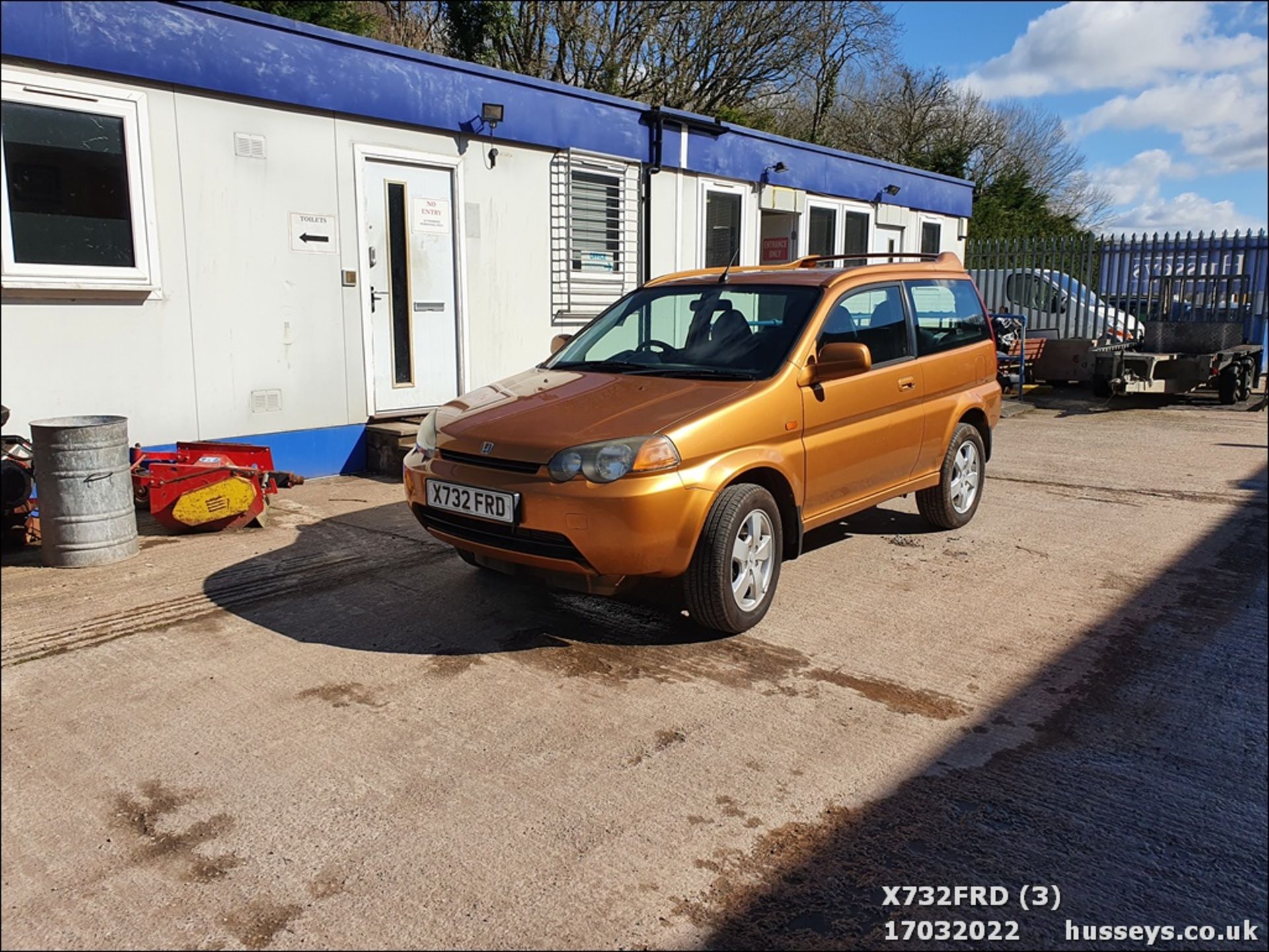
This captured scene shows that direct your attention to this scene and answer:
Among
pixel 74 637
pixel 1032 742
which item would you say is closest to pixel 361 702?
pixel 74 637

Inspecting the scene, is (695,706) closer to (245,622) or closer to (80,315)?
(245,622)

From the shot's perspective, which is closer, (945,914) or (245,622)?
(945,914)

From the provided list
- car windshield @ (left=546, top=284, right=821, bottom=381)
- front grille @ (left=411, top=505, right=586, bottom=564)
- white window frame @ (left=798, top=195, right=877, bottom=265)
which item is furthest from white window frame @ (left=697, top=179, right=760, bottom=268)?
front grille @ (left=411, top=505, right=586, bottom=564)

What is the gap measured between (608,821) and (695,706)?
92cm

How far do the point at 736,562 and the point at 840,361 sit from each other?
1.24 metres

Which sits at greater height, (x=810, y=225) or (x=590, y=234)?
(x=810, y=225)

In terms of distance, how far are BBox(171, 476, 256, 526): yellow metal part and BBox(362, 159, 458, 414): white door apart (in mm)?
2398

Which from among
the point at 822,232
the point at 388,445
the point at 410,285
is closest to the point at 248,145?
the point at 410,285

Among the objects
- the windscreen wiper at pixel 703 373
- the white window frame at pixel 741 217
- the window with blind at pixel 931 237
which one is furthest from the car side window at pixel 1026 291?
the windscreen wiper at pixel 703 373

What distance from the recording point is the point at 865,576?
18.5 feet

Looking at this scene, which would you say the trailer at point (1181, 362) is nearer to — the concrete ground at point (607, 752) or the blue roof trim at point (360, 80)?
the blue roof trim at point (360, 80)

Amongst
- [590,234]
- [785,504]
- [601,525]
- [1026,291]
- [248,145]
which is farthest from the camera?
[1026,291]

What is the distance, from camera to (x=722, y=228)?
1247 centimetres

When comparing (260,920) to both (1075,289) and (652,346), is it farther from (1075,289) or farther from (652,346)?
(1075,289)
